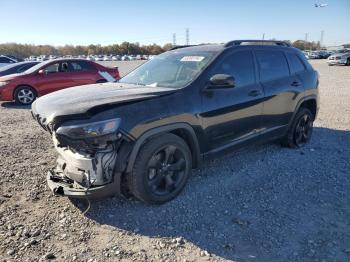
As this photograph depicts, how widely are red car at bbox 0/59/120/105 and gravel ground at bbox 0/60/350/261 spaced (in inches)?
235

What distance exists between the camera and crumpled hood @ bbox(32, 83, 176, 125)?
10.5ft

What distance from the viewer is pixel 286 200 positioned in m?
3.93

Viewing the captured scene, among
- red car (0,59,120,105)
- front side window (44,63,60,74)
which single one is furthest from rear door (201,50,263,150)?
front side window (44,63,60,74)

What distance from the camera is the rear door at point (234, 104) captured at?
4.05 m

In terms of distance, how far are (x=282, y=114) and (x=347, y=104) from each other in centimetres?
597

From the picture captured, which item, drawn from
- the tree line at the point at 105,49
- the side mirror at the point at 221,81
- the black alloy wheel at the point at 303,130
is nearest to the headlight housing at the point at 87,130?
the side mirror at the point at 221,81

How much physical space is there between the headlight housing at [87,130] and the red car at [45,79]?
8278 mm

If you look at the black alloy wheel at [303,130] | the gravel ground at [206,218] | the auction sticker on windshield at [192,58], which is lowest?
the gravel ground at [206,218]

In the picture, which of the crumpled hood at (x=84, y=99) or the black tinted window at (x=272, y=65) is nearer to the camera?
the crumpled hood at (x=84, y=99)

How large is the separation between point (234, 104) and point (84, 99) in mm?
1977

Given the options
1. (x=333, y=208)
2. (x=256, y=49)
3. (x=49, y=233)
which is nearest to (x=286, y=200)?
(x=333, y=208)

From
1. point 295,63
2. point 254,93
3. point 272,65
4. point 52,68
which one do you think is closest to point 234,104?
point 254,93

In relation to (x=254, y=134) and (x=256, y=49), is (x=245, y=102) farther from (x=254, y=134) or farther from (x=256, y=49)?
(x=256, y=49)

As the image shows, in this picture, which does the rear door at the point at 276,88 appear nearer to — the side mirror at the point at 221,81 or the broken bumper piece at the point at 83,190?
the side mirror at the point at 221,81
